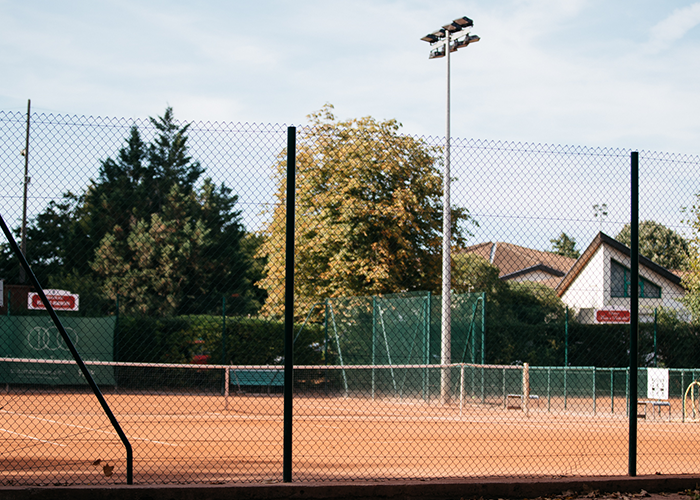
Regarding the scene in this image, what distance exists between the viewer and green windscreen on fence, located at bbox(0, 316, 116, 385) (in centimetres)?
1842

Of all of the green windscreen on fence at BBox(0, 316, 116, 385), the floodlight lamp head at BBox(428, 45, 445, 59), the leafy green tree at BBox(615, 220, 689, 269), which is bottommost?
the green windscreen on fence at BBox(0, 316, 116, 385)

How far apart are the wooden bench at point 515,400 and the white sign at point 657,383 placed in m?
2.59

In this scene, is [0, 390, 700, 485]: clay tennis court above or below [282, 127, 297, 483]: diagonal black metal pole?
below

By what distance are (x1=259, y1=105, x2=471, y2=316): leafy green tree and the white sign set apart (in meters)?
7.09

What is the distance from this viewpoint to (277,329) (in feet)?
69.7

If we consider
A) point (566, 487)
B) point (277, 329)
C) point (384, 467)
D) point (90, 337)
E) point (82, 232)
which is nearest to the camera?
point (566, 487)

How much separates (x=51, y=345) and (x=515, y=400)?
12.3 metres

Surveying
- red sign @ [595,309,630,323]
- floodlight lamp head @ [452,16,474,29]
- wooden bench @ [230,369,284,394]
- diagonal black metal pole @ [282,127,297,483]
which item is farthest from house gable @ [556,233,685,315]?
diagonal black metal pole @ [282,127,297,483]

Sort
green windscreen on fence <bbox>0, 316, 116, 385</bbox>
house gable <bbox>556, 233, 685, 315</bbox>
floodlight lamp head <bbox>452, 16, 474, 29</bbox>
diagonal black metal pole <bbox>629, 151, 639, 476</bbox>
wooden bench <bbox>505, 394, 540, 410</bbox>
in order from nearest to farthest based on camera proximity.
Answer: diagonal black metal pole <bbox>629, 151, 639, 476</bbox> < wooden bench <bbox>505, 394, 540, 410</bbox> < green windscreen on fence <bbox>0, 316, 116, 385</bbox> < floodlight lamp head <bbox>452, 16, 474, 29</bbox> < house gable <bbox>556, 233, 685, 315</bbox>

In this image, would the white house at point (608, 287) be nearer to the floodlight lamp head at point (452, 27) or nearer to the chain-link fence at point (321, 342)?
the chain-link fence at point (321, 342)

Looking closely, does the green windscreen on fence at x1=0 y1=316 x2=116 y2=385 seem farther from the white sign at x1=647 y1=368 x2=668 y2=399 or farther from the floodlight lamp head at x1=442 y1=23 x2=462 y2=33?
the white sign at x1=647 y1=368 x2=668 y2=399

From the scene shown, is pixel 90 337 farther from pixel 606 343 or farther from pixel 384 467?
pixel 606 343

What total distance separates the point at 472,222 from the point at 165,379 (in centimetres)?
1230

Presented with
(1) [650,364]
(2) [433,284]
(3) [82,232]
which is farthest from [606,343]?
(3) [82,232]
